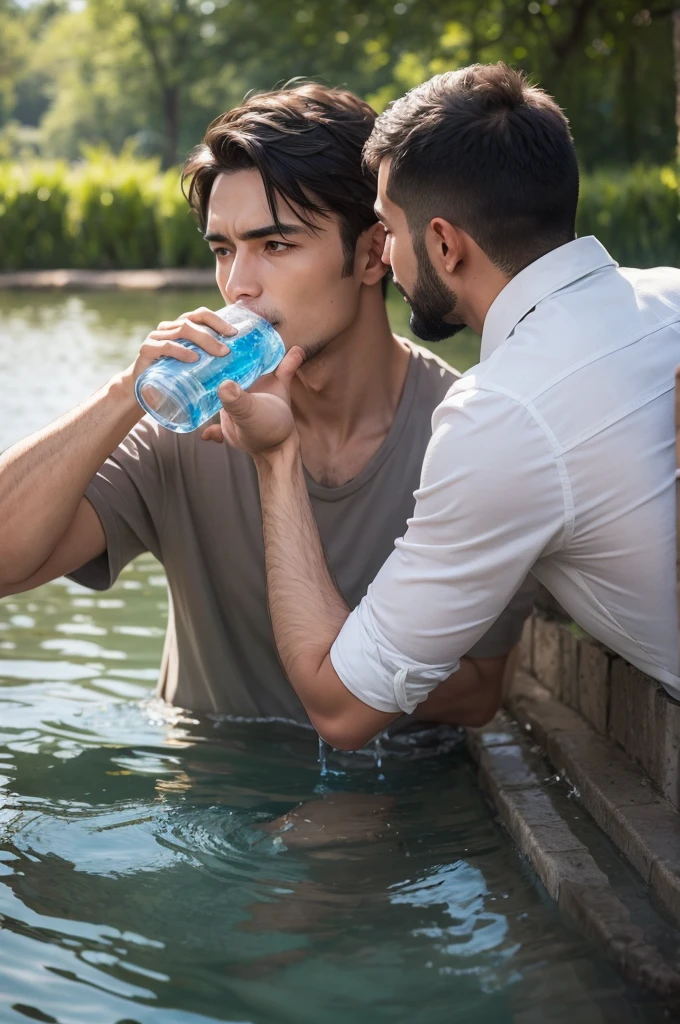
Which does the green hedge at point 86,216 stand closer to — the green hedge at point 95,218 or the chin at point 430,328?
the green hedge at point 95,218

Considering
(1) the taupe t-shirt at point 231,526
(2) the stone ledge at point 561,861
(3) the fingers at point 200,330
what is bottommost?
(2) the stone ledge at point 561,861

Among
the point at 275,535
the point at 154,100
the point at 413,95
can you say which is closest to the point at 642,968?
the point at 275,535

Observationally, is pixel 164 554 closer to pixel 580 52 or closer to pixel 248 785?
pixel 248 785

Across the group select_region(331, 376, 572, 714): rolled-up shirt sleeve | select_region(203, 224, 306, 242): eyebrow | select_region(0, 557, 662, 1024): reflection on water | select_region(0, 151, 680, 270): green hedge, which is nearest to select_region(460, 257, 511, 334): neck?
select_region(331, 376, 572, 714): rolled-up shirt sleeve

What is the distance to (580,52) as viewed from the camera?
64.3ft

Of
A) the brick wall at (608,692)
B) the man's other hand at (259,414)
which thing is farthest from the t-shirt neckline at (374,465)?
the brick wall at (608,692)

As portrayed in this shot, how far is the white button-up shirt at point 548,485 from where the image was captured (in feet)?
8.32

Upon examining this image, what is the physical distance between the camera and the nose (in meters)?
3.49

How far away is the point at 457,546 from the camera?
8.52ft

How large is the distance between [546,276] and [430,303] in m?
0.32

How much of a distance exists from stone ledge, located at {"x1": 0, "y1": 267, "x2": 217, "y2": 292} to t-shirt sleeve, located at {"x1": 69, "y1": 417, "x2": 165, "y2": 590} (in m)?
16.0

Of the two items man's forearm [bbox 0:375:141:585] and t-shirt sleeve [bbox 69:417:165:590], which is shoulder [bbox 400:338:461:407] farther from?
man's forearm [bbox 0:375:141:585]

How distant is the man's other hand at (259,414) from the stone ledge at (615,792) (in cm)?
112

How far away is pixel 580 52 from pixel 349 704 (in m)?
18.6
